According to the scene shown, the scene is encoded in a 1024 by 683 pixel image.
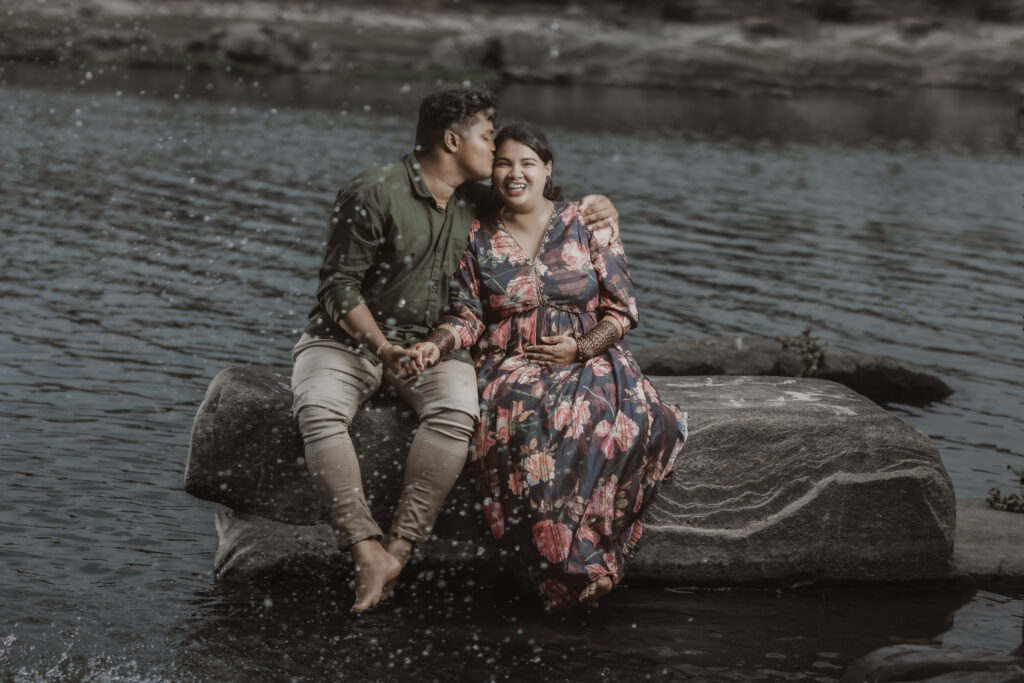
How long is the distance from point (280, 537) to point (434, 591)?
3.00 feet

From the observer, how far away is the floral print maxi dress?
278 inches

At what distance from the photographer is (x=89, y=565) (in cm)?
746

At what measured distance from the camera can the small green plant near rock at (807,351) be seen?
1309 cm

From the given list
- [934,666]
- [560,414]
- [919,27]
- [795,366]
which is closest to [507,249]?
[560,414]

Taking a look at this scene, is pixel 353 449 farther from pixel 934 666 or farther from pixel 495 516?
pixel 934 666

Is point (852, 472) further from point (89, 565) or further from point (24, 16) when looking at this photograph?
point (24, 16)

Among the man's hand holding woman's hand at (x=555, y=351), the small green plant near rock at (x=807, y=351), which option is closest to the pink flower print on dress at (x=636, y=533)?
the man's hand holding woman's hand at (x=555, y=351)

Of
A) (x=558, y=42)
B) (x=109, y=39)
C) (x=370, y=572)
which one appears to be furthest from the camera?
(x=558, y=42)

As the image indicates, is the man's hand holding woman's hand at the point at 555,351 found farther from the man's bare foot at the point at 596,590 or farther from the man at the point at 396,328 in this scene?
the man's bare foot at the point at 596,590

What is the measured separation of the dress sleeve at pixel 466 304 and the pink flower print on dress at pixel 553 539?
1.12 meters

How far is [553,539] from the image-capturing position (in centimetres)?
700

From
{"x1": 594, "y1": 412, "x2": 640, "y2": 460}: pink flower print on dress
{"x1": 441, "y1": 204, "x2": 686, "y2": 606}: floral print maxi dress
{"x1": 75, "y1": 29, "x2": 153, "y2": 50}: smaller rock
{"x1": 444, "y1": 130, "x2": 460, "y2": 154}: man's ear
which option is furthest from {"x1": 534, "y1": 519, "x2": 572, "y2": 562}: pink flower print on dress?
{"x1": 75, "y1": 29, "x2": 153, "y2": 50}: smaller rock

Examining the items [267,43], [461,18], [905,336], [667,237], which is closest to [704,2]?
[461,18]

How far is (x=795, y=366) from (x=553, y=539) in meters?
6.77
